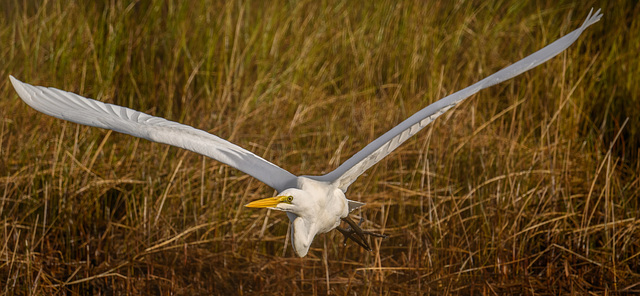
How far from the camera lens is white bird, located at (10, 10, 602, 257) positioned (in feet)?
7.12

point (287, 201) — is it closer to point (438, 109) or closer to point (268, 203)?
point (268, 203)

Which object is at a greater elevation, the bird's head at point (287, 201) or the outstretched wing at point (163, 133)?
the outstretched wing at point (163, 133)

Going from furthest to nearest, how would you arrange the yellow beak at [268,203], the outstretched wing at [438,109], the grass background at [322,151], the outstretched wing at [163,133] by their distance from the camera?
the grass background at [322,151], the outstretched wing at [163,133], the yellow beak at [268,203], the outstretched wing at [438,109]

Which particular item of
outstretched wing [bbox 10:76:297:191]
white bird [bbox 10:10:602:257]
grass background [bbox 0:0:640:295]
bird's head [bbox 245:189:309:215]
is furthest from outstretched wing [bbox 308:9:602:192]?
grass background [bbox 0:0:640:295]

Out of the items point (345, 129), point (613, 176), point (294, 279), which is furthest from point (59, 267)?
point (613, 176)

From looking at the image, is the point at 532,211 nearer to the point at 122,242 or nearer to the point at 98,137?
the point at 122,242

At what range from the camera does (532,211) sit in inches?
124

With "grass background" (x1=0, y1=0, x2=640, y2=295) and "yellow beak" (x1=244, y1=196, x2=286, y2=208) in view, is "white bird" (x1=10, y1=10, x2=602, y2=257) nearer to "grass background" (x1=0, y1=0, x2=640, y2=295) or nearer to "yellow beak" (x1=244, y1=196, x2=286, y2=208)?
"yellow beak" (x1=244, y1=196, x2=286, y2=208)

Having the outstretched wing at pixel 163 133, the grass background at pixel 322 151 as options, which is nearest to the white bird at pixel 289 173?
the outstretched wing at pixel 163 133

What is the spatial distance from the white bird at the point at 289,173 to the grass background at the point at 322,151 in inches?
22.8

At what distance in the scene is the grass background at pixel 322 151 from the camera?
9.91 feet

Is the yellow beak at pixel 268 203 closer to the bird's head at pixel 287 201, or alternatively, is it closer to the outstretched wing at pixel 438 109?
the bird's head at pixel 287 201

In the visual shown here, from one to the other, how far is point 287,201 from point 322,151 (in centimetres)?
130

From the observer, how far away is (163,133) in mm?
2408
